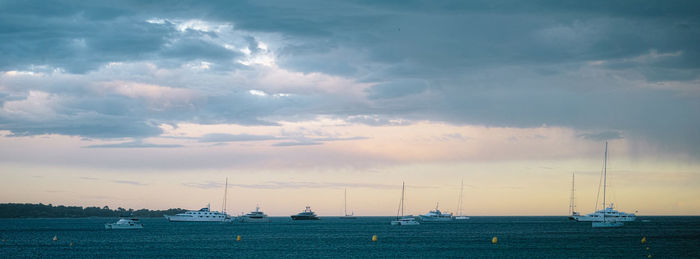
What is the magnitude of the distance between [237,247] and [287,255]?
20372 mm

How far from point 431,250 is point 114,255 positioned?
4489cm

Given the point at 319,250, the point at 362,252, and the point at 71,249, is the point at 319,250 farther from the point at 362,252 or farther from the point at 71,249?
the point at 71,249

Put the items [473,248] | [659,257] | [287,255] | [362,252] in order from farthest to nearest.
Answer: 1. [473,248]
2. [362,252]
3. [287,255]
4. [659,257]

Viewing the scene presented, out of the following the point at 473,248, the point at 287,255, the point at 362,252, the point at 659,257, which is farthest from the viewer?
the point at 473,248

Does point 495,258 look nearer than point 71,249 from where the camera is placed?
Yes

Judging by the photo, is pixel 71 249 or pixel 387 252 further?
pixel 71 249

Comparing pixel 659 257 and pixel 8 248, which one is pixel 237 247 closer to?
pixel 8 248

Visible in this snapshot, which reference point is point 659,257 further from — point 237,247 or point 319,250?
point 237,247

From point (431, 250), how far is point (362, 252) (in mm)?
10513

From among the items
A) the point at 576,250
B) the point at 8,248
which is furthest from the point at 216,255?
the point at 576,250

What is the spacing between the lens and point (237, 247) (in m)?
109

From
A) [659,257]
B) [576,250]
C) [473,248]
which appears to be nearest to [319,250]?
[473,248]

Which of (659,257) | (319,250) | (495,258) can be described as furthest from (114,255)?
(659,257)

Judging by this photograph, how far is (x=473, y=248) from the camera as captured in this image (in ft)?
345
